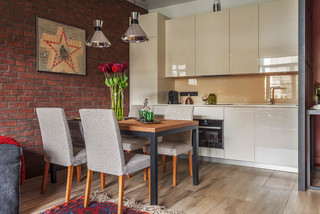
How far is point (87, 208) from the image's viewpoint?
2.30 meters

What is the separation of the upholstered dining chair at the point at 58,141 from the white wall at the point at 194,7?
331 cm

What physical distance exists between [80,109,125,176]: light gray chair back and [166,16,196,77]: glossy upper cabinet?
104 inches

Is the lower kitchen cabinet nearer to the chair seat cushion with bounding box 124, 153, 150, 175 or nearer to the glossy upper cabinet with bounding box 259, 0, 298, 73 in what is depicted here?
the glossy upper cabinet with bounding box 259, 0, 298, 73

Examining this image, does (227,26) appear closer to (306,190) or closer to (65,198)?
(306,190)

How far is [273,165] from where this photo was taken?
3.57 meters

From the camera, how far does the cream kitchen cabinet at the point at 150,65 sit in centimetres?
457

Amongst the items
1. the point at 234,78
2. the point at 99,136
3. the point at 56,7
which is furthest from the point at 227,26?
the point at 99,136

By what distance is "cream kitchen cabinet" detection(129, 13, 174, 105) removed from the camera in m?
4.57

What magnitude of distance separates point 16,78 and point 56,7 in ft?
3.72

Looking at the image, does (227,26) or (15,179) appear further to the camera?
(227,26)

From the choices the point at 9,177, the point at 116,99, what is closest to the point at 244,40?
the point at 116,99

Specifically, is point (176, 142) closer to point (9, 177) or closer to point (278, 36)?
point (9, 177)

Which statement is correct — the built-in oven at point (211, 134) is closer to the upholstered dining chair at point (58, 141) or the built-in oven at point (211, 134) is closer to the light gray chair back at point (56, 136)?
the upholstered dining chair at point (58, 141)

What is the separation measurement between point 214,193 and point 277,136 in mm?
1412
